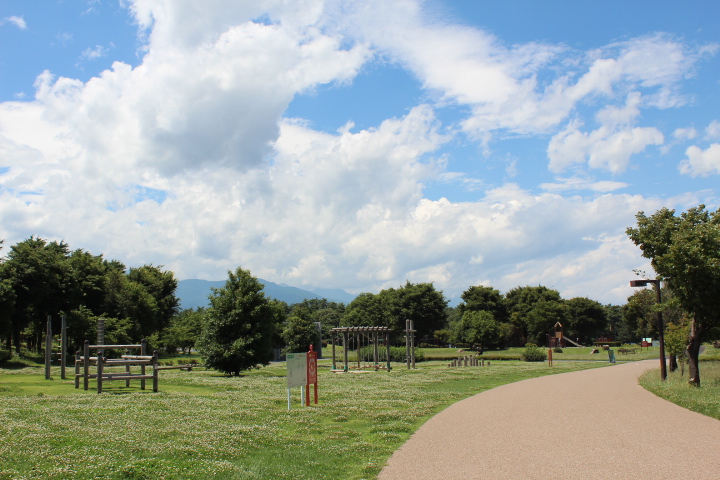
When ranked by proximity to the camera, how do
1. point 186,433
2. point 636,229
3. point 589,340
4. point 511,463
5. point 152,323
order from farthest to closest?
point 589,340, point 152,323, point 636,229, point 186,433, point 511,463

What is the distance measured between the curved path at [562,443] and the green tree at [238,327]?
15813mm

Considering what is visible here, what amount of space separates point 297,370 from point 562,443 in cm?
766

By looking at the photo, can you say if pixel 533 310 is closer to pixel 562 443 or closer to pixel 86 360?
pixel 86 360

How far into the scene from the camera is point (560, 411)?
15.4 metres

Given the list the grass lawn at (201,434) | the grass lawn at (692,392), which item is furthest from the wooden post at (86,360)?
the grass lawn at (692,392)

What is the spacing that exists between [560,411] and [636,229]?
35.6 ft

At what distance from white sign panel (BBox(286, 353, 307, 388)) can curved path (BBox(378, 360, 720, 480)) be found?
401 cm

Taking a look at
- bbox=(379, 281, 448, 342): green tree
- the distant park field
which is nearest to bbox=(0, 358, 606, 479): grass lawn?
the distant park field

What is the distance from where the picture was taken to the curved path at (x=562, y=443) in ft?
27.6

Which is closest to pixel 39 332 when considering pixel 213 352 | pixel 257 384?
pixel 213 352

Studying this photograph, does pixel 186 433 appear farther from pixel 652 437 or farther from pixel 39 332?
pixel 39 332

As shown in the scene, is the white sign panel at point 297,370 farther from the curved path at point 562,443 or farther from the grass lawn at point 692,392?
the grass lawn at point 692,392

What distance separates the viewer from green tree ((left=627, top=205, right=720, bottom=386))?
18719 mm

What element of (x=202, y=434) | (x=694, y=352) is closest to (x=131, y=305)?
(x=202, y=434)
